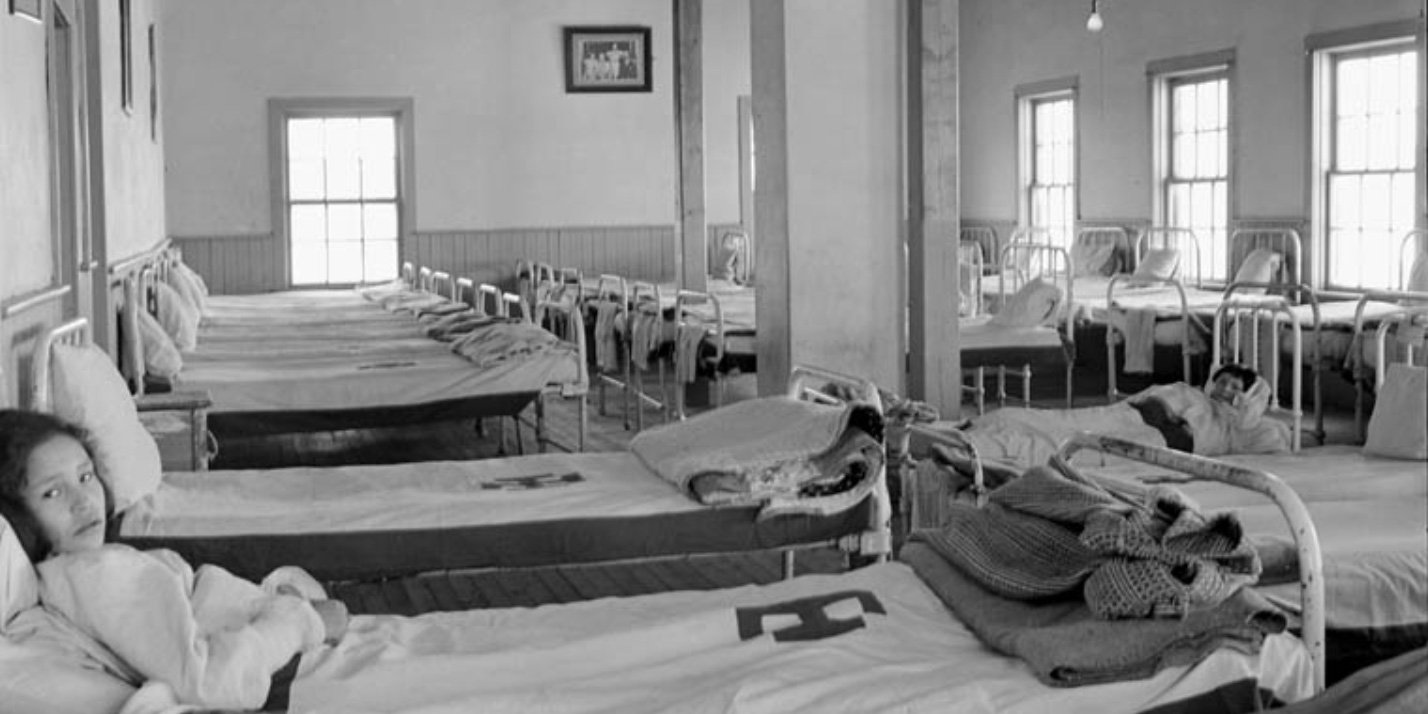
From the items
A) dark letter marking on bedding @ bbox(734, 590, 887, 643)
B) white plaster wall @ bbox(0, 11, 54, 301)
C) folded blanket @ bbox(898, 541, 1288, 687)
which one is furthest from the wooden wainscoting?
folded blanket @ bbox(898, 541, 1288, 687)

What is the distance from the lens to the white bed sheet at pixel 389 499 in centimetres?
411

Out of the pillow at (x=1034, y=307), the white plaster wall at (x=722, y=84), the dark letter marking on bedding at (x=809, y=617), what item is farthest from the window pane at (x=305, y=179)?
the dark letter marking on bedding at (x=809, y=617)

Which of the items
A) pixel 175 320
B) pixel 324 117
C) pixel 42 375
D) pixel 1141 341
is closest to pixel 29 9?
pixel 42 375

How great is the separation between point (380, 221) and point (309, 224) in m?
0.57

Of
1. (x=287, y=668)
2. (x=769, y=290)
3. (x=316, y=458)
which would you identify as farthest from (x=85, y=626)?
(x=316, y=458)

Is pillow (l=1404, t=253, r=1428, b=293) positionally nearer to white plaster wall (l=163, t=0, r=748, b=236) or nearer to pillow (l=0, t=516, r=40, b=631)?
white plaster wall (l=163, t=0, r=748, b=236)

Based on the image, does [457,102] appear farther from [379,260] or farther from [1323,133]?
[1323,133]

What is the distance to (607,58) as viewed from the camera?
13664 millimetres

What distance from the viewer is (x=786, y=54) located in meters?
6.41

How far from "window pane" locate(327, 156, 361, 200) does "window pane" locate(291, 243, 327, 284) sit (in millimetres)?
446

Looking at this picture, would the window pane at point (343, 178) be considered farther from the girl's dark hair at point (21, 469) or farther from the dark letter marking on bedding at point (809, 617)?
the girl's dark hair at point (21, 469)

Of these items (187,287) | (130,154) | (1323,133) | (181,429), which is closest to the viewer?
(181,429)

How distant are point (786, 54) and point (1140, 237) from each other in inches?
257

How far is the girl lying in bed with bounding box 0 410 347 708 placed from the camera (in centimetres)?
270
